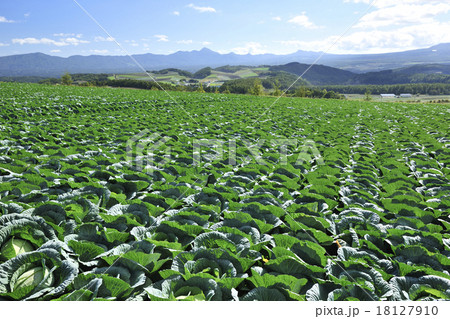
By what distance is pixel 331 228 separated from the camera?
11.6ft

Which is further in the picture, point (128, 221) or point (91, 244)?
point (128, 221)

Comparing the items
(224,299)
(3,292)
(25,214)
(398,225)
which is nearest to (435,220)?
(398,225)

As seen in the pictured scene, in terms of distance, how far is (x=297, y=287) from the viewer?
2381mm

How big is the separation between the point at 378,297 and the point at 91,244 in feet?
8.52

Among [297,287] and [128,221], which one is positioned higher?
[128,221]

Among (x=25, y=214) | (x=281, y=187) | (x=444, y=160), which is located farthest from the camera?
(x=444, y=160)

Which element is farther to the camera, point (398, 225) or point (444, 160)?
point (444, 160)

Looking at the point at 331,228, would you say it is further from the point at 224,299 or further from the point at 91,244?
the point at 91,244

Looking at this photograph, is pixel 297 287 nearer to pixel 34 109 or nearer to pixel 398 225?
pixel 398 225

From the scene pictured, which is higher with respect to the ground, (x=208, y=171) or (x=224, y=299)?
(x=208, y=171)

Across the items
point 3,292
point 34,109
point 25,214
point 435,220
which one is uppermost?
point 34,109

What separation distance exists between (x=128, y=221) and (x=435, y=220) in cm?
403

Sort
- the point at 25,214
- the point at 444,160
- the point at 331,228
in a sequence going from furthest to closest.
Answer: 1. the point at 444,160
2. the point at 331,228
3. the point at 25,214

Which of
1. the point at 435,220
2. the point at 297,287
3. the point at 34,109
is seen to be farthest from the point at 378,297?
the point at 34,109
